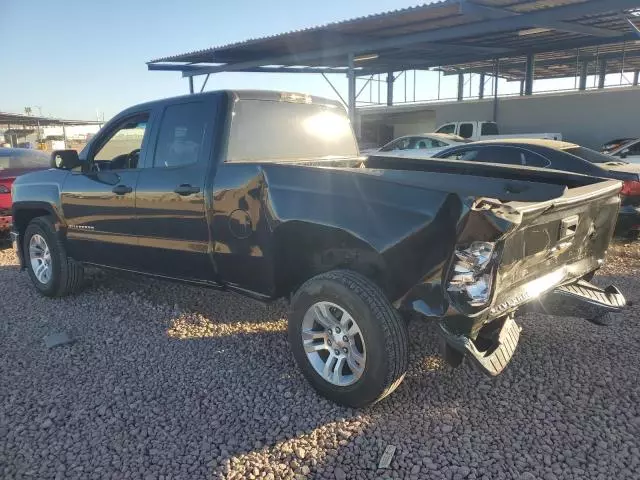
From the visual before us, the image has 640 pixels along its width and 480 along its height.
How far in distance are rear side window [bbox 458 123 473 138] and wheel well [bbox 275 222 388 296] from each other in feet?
56.4

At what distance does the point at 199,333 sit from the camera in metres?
4.38

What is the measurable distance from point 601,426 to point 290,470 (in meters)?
1.77

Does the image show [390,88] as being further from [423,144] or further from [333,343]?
[333,343]

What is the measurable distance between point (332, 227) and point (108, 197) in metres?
2.48

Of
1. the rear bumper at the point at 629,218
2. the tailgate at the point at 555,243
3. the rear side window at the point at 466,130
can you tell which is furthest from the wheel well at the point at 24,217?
the rear side window at the point at 466,130

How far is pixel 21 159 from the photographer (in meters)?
8.79

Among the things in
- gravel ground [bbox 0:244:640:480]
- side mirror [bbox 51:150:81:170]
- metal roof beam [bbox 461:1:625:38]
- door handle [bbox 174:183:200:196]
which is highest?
metal roof beam [bbox 461:1:625:38]

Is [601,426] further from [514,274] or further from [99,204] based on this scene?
[99,204]

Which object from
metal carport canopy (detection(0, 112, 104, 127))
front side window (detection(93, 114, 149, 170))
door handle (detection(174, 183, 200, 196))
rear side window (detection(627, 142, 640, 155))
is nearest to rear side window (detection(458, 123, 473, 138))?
rear side window (detection(627, 142, 640, 155))

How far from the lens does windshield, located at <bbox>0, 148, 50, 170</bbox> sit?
336 inches

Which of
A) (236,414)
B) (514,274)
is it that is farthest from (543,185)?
(236,414)

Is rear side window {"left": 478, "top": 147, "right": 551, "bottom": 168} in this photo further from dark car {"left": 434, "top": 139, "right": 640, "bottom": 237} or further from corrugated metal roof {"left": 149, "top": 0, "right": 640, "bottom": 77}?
corrugated metal roof {"left": 149, "top": 0, "right": 640, "bottom": 77}

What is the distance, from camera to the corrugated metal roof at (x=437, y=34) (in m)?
13.3

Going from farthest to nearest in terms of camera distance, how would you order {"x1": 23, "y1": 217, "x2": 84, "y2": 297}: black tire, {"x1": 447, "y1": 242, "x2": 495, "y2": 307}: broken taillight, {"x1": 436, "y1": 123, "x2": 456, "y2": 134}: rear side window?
{"x1": 436, "y1": 123, "x2": 456, "y2": 134}: rear side window, {"x1": 23, "y1": 217, "x2": 84, "y2": 297}: black tire, {"x1": 447, "y1": 242, "x2": 495, "y2": 307}: broken taillight
